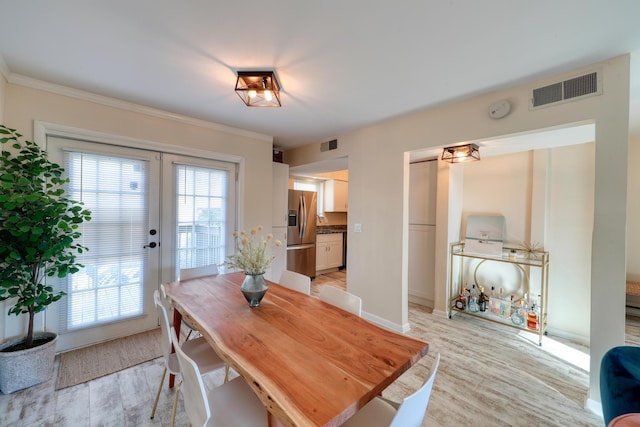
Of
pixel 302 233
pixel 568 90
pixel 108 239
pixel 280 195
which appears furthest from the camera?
pixel 302 233

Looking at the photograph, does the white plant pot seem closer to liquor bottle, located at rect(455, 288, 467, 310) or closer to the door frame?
the door frame

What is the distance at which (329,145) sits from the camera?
3.73 metres

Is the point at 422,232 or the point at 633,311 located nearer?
the point at 633,311

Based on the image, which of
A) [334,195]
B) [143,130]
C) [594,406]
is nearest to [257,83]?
[143,130]

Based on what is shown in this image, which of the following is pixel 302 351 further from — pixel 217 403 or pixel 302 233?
pixel 302 233

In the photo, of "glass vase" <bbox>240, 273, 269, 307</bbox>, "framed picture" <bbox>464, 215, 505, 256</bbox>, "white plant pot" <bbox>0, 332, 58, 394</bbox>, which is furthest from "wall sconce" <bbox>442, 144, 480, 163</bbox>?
"white plant pot" <bbox>0, 332, 58, 394</bbox>

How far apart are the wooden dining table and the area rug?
41.5 inches

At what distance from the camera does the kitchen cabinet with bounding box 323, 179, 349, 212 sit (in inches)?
241

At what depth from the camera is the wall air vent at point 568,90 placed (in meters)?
1.76

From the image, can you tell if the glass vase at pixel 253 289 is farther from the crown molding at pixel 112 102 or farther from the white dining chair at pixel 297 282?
the crown molding at pixel 112 102

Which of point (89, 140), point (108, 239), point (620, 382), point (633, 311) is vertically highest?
point (89, 140)

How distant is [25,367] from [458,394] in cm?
330

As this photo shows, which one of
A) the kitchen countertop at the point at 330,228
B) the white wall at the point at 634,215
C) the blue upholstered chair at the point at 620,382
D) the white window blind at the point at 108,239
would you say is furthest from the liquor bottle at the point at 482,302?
the white window blind at the point at 108,239

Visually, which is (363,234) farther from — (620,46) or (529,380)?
(620,46)
